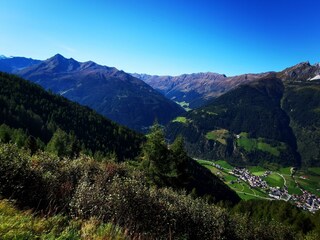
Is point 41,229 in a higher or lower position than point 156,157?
higher

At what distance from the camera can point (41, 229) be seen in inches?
380

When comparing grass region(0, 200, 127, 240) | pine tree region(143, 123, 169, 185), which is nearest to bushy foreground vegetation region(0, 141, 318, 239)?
grass region(0, 200, 127, 240)

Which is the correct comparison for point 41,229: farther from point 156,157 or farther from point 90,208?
point 156,157

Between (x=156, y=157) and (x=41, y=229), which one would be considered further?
(x=156, y=157)

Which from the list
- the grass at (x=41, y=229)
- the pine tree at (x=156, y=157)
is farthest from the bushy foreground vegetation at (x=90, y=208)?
the pine tree at (x=156, y=157)

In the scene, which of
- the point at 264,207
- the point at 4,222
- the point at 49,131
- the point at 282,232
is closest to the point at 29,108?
the point at 49,131

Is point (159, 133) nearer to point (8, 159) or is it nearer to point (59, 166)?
point (59, 166)

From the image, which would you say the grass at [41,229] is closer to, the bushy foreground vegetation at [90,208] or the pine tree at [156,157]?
the bushy foreground vegetation at [90,208]

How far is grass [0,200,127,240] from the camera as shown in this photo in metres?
8.41

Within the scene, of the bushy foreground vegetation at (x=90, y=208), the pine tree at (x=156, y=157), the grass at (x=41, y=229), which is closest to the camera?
the grass at (x=41, y=229)

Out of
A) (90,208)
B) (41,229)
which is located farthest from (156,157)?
(41,229)

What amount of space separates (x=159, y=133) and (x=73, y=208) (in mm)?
39742

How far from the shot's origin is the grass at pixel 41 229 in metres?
8.41

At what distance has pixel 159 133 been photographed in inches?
2133
